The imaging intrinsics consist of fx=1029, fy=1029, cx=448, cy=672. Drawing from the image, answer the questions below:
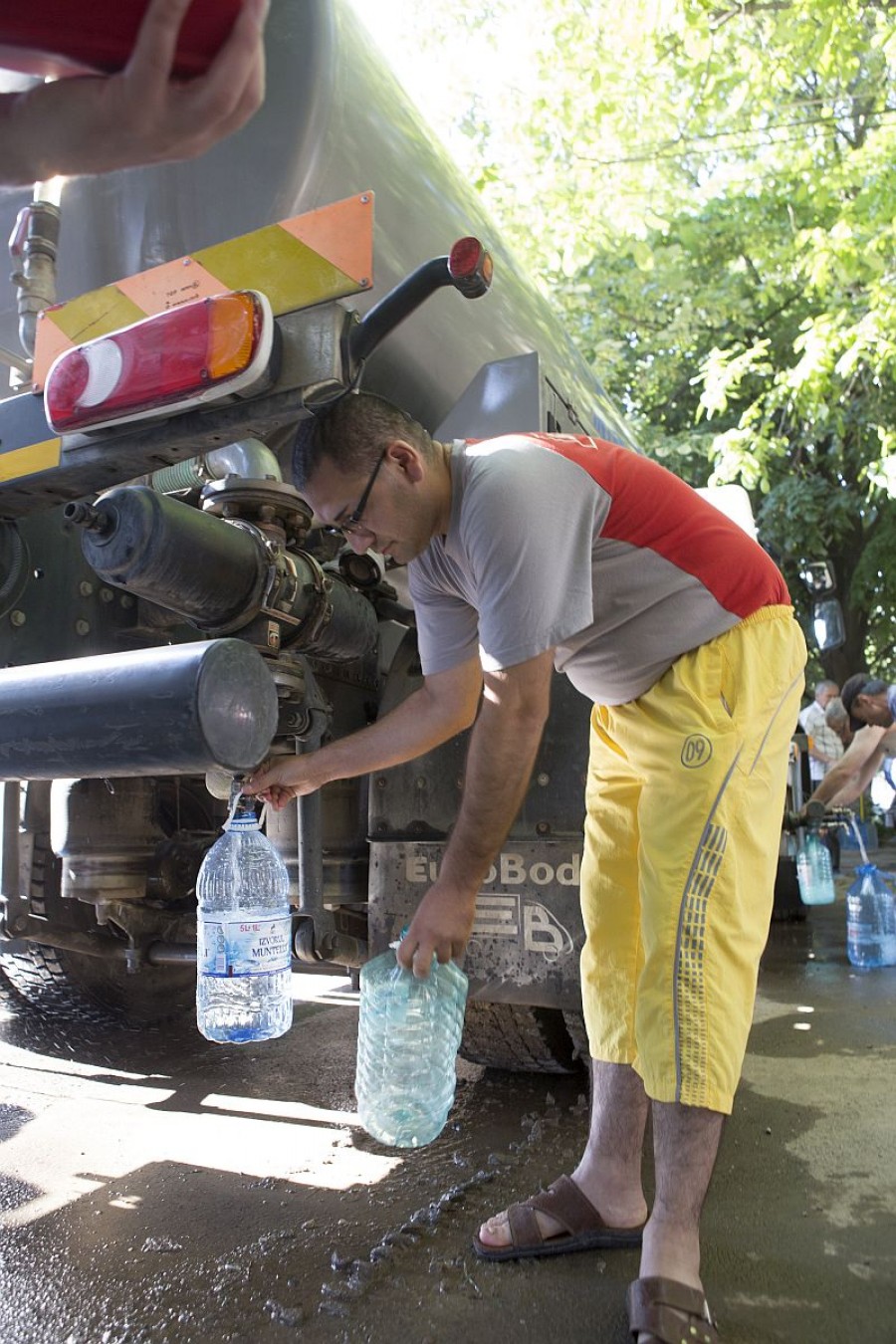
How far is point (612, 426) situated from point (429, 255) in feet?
6.23

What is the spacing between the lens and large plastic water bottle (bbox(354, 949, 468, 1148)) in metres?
2.13

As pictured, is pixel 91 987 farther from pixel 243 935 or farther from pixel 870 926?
pixel 870 926

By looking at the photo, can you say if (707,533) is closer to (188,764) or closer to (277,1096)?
(188,764)

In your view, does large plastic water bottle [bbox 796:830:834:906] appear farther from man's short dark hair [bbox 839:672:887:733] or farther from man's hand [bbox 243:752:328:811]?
man's hand [bbox 243:752:328:811]

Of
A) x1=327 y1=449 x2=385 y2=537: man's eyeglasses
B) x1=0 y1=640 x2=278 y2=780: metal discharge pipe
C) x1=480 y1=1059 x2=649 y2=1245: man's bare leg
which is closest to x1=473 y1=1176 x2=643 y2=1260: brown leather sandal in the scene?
x1=480 y1=1059 x2=649 y2=1245: man's bare leg

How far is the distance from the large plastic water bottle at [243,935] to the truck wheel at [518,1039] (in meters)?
0.50

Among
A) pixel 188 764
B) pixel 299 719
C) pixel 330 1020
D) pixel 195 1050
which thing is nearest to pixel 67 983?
pixel 195 1050

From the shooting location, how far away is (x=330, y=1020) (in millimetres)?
3848

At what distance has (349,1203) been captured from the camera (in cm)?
214

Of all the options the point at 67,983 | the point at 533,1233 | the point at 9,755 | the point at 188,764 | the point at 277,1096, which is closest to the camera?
the point at 188,764

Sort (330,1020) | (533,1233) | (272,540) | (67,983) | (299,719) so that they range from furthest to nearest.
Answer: (330,1020), (67,983), (299,719), (272,540), (533,1233)

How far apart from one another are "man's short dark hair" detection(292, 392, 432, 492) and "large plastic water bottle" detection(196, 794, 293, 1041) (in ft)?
2.54

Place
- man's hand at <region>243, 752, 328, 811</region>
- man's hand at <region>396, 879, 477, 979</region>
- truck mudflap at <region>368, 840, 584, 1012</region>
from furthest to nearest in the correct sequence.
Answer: truck mudflap at <region>368, 840, 584, 1012</region> < man's hand at <region>243, 752, 328, 811</region> < man's hand at <region>396, 879, 477, 979</region>

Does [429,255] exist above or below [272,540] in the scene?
above
